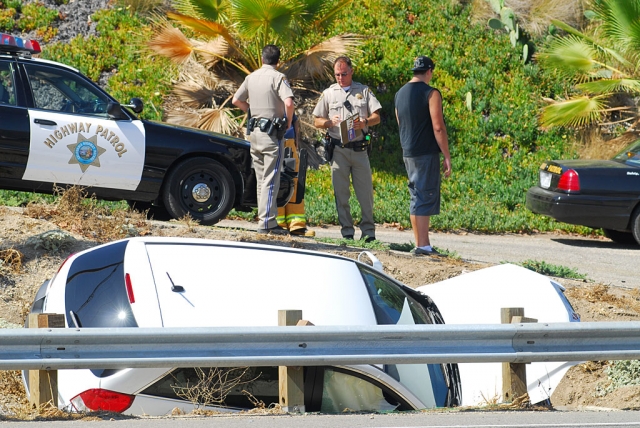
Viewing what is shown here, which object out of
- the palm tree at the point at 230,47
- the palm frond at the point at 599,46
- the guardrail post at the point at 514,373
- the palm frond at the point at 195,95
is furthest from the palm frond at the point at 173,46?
the guardrail post at the point at 514,373

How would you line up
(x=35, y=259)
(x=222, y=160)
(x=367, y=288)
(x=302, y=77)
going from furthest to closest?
(x=302, y=77) < (x=222, y=160) < (x=35, y=259) < (x=367, y=288)

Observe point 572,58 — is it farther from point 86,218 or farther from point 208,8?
point 86,218

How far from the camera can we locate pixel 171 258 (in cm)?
481

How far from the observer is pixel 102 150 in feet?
30.7

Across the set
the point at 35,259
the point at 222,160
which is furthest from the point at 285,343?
the point at 222,160

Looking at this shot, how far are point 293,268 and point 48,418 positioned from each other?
4.81ft

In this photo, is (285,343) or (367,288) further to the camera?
(367,288)

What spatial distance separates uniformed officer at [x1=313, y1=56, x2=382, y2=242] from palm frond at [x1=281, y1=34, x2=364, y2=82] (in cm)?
560

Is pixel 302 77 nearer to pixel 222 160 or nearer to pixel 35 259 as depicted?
pixel 222 160

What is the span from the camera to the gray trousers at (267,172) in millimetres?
9344

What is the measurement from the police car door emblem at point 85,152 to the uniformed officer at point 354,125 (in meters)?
2.34

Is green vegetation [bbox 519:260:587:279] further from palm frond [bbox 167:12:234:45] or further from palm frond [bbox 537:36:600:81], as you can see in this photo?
palm frond [bbox 537:36:600:81]

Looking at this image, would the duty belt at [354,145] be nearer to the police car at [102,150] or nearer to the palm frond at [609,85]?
the police car at [102,150]

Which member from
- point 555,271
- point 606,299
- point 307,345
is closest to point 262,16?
point 555,271
